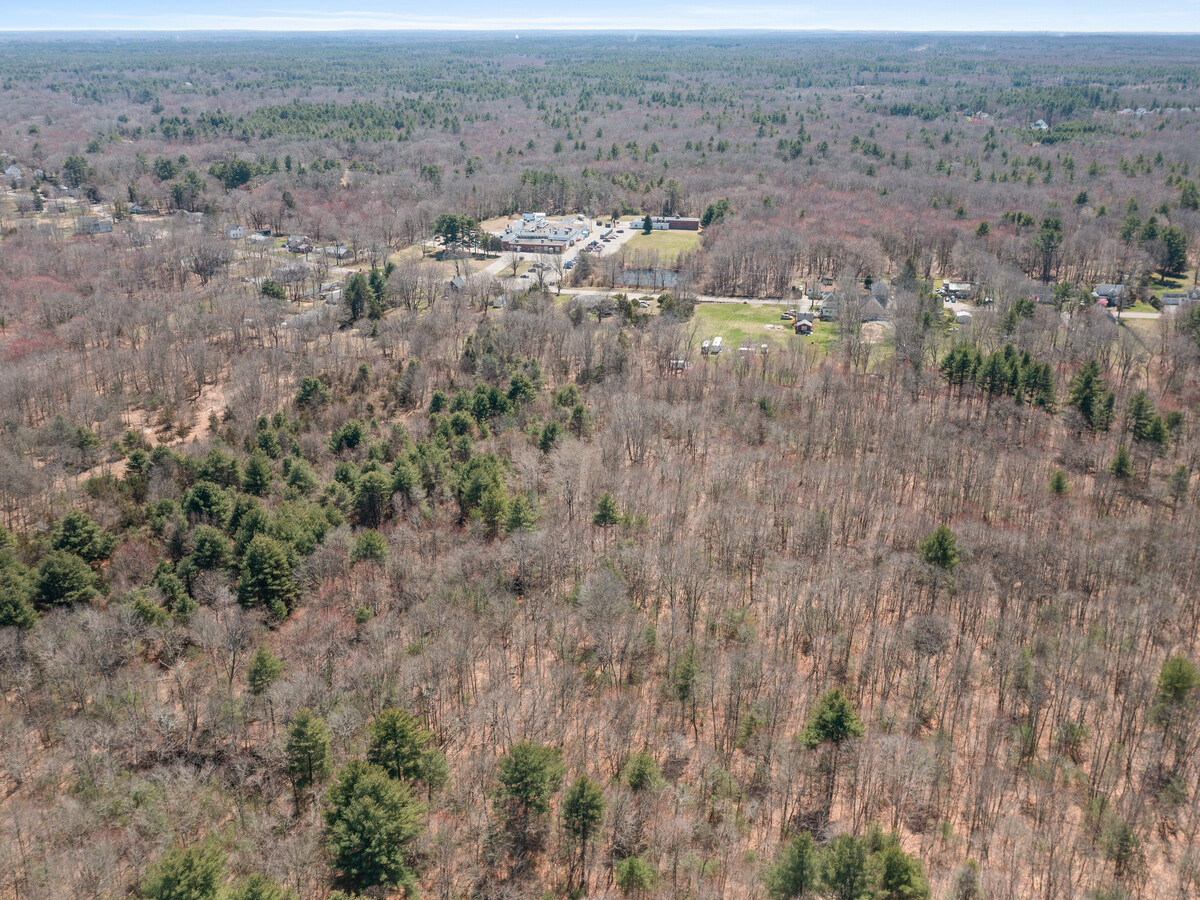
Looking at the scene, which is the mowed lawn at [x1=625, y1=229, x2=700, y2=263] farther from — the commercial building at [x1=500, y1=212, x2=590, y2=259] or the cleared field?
the commercial building at [x1=500, y1=212, x2=590, y2=259]

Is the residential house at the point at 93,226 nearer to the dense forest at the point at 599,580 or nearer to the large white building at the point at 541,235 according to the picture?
the dense forest at the point at 599,580

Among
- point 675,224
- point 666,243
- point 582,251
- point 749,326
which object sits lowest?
point 749,326

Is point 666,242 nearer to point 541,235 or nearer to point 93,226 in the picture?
point 541,235

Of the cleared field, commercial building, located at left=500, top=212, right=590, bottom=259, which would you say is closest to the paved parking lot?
commercial building, located at left=500, top=212, right=590, bottom=259

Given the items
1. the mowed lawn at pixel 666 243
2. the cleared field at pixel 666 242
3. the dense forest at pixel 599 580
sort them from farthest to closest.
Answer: the cleared field at pixel 666 242 < the mowed lawn at pixel 666 243 < the dense forest at pixel 599 580

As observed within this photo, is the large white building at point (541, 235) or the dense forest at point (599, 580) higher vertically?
the large white building at point (541, 235)

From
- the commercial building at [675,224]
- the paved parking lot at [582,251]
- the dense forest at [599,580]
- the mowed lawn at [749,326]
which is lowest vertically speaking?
the dense forest at [599,580]

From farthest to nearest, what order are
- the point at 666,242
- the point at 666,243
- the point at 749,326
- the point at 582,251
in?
the point at 666,242 → the point at 666,243 → the point at 582,251 → the point at 749,326

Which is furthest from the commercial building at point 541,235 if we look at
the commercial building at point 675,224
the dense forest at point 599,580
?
the dense forest at point 599,580

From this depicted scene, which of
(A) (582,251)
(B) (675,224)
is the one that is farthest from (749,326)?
(B) (675,224)
